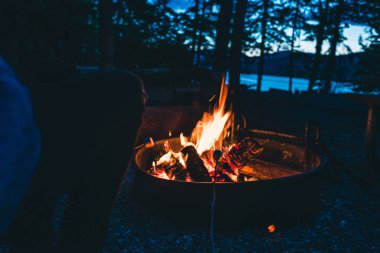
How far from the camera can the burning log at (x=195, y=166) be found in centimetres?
323

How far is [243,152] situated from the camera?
359 centimetres

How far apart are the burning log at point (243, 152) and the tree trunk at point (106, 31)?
7.48m

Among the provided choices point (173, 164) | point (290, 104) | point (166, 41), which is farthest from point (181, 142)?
point (166, 41)

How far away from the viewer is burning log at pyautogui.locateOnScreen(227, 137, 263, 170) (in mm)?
3570

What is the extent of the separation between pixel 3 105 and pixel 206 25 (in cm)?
2539

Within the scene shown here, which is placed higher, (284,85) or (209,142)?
(284,85)

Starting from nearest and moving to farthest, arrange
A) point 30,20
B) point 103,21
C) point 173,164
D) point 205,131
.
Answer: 1. point 173,164
2. point 205,131
3. point 103,21
4. point 30,20

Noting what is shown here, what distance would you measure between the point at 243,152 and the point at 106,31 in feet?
25.5

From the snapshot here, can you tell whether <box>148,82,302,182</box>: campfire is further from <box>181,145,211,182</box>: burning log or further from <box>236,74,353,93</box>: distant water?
<box>236,74,353,93</box>: distant water

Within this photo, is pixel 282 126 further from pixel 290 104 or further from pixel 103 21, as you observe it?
pixel 103 21

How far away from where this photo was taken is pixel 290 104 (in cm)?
1115

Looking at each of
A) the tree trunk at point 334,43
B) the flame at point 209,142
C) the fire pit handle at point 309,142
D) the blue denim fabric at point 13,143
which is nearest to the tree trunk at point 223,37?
the flame at point 209,142

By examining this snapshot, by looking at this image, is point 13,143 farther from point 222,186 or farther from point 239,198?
→ point 239,198

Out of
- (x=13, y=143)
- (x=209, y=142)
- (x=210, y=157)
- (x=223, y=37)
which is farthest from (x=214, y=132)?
(x=223, y=37)
